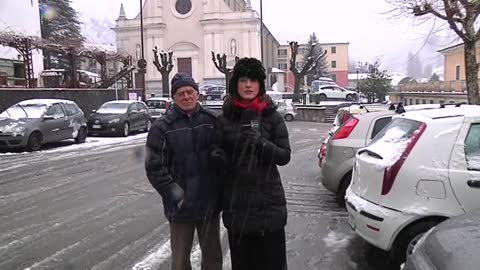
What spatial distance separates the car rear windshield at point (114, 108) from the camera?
846 inches

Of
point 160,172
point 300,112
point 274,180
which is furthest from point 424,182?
point 300,112

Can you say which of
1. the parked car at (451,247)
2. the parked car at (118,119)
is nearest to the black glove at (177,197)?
the parked car at (451,247)

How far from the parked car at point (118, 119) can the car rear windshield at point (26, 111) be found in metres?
4.18

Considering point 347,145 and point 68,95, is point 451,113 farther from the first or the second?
point 68,95

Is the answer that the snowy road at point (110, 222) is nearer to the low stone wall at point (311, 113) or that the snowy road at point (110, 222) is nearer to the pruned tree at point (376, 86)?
the low stone wall at point (311, 113)

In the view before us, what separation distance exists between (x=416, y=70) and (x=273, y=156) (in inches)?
5982

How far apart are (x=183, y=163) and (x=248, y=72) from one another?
772 millimetres

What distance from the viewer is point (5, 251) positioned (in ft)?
18.0

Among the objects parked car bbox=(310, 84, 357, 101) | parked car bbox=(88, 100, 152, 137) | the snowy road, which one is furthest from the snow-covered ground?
parked car bbox=(310, 84, 357, 101)

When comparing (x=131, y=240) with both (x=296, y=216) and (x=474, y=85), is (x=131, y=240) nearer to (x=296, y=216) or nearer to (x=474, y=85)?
(x=296, y=216)

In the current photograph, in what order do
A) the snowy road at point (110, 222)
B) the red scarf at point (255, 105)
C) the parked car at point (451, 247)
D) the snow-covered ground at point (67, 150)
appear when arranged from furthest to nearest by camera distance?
the snow-covered ground at point (67, 150)
the snowy road at point (110, 222)
the red scarf at point (255, 105)
the parked car at point (451, 247)

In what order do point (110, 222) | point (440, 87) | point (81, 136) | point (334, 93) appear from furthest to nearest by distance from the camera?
point (334, 93) → point (440, 87) → point (81, 136) → point (110, 222)

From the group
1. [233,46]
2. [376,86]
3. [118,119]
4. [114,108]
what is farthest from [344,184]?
[233,46]

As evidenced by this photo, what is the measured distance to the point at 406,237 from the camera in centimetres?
447
